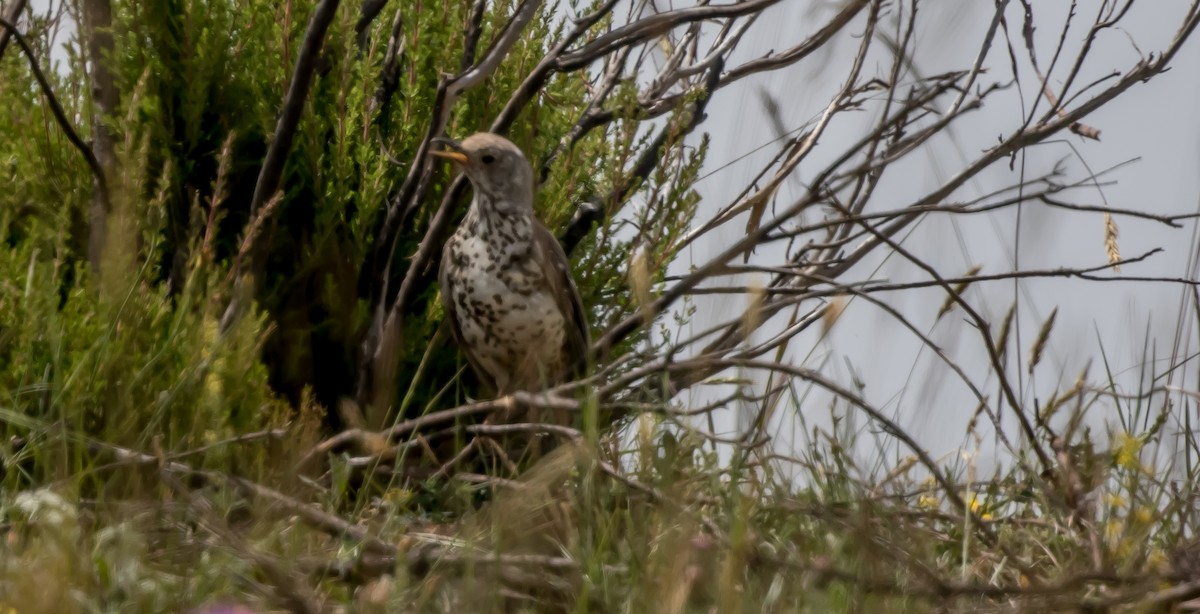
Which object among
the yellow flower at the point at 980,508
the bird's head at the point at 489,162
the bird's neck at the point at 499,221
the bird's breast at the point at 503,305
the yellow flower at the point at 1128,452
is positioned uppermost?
the bird's head at the point at 489,162

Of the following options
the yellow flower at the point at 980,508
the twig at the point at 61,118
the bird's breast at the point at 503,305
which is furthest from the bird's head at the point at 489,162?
the yellow flower at the point at 980,508

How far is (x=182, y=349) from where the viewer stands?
Answer: 2.95 m

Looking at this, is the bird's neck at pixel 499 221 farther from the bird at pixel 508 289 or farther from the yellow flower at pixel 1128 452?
the yellow flower at pixel 1128 452

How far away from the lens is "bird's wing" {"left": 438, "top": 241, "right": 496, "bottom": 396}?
Result: 13.0ft

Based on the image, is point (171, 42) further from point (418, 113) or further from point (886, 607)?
point (886, 607)

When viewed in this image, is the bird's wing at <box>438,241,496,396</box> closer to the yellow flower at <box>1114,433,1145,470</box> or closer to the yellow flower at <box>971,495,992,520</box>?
the yellow flower at <box>971,495,992,520</box>

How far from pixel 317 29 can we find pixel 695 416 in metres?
1.49

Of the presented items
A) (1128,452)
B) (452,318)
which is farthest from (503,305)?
(1128,452)

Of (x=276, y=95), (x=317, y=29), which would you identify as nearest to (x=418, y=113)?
(x=276, y=95)

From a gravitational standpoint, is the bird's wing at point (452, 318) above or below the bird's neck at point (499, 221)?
below

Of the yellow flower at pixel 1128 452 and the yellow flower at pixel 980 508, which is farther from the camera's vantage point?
the yellow flower at pixel 980 508

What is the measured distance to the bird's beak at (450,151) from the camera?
3.55m

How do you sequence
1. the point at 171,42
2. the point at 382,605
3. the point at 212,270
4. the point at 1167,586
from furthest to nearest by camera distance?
the point at 171,42, the point at 212,270, the point at 1167,586, the point at 382,605

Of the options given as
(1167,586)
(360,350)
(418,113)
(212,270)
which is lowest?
(1167,586)
